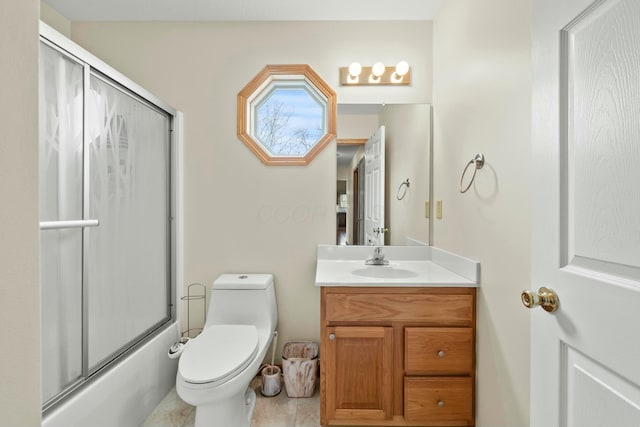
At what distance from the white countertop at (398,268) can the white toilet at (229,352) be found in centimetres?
Result: 44

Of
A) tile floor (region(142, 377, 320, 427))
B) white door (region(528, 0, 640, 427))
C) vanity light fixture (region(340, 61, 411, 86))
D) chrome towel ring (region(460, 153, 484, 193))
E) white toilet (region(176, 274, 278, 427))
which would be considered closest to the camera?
white door (region(528, 0, 640, 427))

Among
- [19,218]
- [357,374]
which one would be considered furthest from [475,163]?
[19,218]

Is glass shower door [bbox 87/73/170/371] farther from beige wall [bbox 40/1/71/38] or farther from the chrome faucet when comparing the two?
the chrome faucet

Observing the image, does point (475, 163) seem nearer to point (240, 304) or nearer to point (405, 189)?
point (405, 189)

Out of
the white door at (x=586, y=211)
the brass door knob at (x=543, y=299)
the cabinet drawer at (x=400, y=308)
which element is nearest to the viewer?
the white door at (x=586, y=211)

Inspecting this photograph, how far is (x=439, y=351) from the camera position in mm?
1647

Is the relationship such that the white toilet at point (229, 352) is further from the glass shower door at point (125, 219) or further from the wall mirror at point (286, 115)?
the wall mirror at point (286, 115)

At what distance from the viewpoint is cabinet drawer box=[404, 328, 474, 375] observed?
1644 mm

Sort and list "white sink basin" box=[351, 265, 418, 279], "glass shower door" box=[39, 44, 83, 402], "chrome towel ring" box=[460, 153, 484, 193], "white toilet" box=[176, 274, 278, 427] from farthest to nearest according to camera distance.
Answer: "white sink basin" box=[351, 265, 418, 279] < "chrome towel ring" box=[460, 153, 484, 193] < "white toilet" box=[176, 274, 278, 427] < "glass shower door" box=[39, 44, 83, 402]

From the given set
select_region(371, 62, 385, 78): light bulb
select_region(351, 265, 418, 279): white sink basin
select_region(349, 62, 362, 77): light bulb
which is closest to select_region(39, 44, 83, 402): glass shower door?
select_region(351, 265, 418, 279): white sink basin

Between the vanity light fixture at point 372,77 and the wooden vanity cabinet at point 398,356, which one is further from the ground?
the vanity light fixture at point 372,77

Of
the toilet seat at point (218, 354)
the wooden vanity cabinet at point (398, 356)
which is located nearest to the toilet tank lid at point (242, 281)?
the toilet seat at point (218, 354)

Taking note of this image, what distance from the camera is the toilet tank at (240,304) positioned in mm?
2031

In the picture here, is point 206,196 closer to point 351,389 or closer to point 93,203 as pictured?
point 93,203
